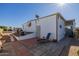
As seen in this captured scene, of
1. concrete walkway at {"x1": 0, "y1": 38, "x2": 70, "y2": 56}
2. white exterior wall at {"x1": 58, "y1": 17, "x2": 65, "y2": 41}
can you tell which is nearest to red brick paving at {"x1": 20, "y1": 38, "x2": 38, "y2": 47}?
concrete walkway at {"x1": 0, "y1": 38, "x2": 70, "y2": 56}

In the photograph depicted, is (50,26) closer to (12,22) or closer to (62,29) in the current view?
(62,29)

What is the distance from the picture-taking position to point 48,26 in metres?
4.46

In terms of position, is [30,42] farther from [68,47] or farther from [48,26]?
[68,47]

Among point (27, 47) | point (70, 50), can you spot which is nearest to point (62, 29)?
point (70, 50)

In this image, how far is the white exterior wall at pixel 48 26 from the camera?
445 cm

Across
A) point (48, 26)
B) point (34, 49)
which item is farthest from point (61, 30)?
point (34, 49)

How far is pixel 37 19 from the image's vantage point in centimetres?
445

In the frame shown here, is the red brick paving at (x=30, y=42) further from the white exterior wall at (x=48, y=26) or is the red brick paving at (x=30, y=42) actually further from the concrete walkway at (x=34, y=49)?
the white exterior wall at (x=48, y=26)

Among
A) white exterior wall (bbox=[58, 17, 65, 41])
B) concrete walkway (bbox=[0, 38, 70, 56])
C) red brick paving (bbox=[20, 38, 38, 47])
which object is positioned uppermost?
white exterior wall (bbox=[58, 17, 65, 41])

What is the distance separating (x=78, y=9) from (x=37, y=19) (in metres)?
0.73

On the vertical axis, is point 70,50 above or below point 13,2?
below

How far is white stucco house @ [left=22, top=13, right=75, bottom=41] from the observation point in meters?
4.45

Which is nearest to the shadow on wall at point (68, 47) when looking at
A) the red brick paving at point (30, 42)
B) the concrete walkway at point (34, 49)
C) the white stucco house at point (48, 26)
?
the concrete walkway at point (34, 49)

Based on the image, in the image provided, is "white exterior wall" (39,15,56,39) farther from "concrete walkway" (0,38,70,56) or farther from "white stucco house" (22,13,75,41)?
"concrete walkway" (0,38,70,56)
